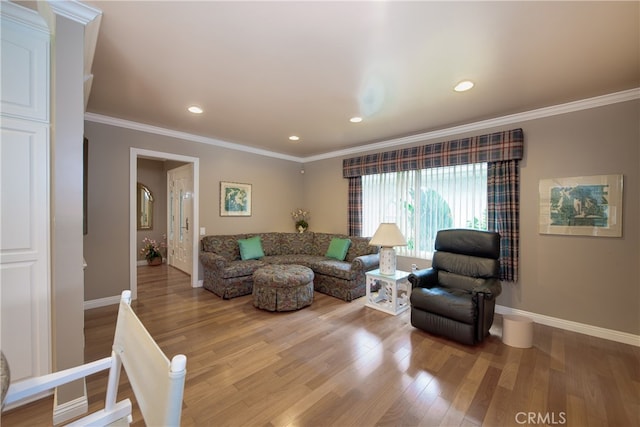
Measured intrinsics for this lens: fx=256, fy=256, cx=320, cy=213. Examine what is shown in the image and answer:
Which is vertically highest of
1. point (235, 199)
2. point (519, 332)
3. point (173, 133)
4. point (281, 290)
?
point (173, 133)

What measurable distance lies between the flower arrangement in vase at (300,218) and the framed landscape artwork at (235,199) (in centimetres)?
115

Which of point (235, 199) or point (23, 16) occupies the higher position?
point (23, 16)

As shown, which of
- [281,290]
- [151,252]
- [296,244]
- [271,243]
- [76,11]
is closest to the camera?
[76,11]

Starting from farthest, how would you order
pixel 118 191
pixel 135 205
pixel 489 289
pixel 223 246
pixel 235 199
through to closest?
1. pixel 235 199
2. pixel 223 246
3. pixel 135 205
4. pixel 118 191
5. pixel 489 289

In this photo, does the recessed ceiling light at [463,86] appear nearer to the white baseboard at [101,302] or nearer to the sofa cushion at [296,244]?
the sofa cushion at [296,244]

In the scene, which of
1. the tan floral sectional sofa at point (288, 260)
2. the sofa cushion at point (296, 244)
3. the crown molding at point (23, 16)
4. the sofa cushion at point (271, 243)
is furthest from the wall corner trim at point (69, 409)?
the sofa cushion at point (296, 244)

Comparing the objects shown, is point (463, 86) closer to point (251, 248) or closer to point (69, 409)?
point (251, 248)

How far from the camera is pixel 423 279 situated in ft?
10.0

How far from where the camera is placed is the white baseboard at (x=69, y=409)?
5.32ft

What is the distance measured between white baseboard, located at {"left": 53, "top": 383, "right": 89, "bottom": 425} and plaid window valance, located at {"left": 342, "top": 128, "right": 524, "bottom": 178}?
431 cm

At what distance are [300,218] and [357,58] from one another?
4106 mm

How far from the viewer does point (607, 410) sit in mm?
1759

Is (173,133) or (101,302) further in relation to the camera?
(173,133)

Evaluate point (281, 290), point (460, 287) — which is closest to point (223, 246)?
point (281, 290)
